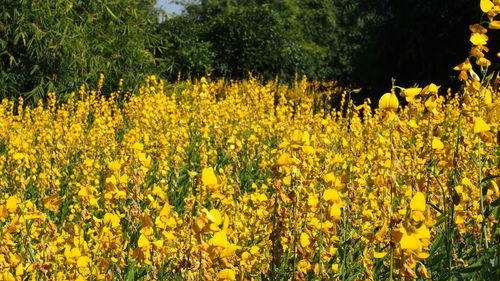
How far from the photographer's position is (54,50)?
27.6 feet

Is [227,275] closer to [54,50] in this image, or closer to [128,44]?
[54,50]

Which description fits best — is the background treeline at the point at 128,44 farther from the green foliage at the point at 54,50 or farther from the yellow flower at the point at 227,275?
the yellow flower at the point at 227,275

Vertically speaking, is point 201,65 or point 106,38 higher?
point 201,65

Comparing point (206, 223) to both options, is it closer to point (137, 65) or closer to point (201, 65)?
point (137, 65)

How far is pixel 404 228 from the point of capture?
126cm

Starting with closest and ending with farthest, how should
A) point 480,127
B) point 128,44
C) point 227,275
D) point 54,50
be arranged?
point 227,275 → point 480,127 → point 54,50 → point 128,44

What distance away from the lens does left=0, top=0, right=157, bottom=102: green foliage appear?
8.38 metres

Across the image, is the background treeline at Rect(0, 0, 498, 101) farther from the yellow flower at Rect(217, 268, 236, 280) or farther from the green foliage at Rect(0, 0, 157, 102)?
the yellow flower at Rect(217, 268, 236, 280)

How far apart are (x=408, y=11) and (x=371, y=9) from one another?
4.77 ft

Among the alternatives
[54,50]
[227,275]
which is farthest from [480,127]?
[54,50]

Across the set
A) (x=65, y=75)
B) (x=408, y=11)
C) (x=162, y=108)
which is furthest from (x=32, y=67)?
(x=408, y=11)

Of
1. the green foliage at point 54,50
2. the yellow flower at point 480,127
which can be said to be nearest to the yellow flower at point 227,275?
the yellow flower at point 480,127

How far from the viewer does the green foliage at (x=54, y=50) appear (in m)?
8.38

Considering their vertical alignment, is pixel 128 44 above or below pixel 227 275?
above
